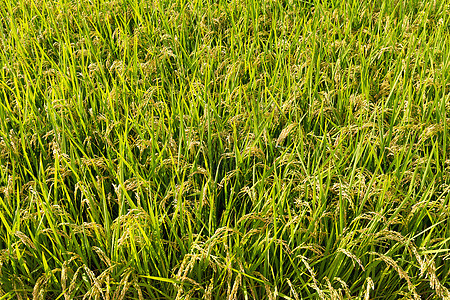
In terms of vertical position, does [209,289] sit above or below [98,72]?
below

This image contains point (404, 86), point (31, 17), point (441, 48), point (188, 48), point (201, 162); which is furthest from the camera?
point (31, 17)

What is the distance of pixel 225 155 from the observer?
186cm

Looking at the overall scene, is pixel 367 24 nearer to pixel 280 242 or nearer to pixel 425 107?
pixel 425 107

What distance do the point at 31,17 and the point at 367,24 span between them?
2196 mm

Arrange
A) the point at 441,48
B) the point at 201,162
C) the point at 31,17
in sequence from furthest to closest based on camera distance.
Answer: the point at 31,17, the point at 441,48, the point at 201,162

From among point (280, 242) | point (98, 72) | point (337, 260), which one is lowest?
point (337, 260)

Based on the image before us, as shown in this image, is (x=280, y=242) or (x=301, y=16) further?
(x=301, y=16)

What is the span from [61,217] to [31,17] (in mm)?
1971

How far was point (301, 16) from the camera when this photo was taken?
3104 mm

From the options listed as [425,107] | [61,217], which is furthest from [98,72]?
[425,107]

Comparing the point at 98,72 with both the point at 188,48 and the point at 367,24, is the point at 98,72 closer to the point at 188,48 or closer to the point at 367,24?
the point at 188,48

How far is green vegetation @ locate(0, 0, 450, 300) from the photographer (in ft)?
5.04

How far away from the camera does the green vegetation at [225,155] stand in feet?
5.04

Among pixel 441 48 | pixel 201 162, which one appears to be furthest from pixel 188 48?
pixel 441 48
